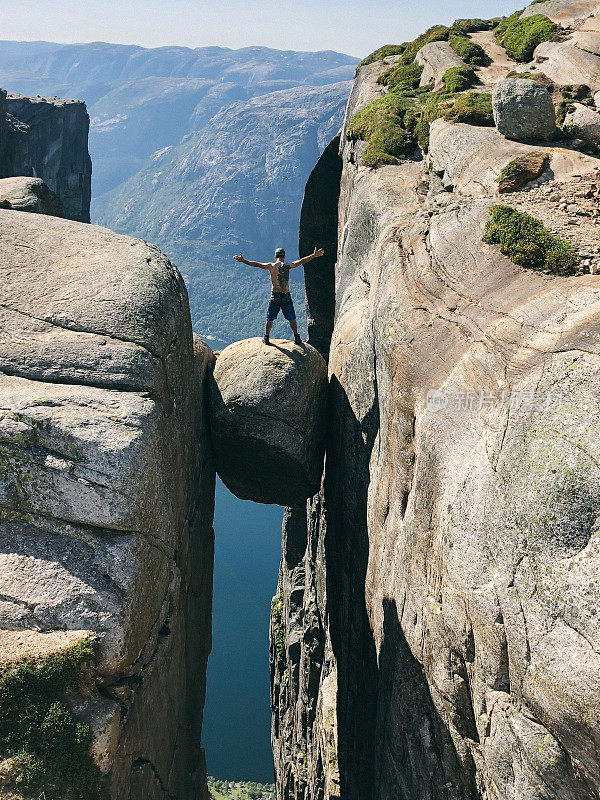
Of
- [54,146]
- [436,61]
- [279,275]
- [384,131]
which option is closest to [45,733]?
[279,275]

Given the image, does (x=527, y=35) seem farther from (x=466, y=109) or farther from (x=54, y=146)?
(x=54, y=146)

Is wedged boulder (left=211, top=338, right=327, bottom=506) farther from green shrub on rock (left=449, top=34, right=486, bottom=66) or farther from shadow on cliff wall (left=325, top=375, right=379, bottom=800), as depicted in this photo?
green shrub on rock (left=449, top=34, right=486, bottom=66)

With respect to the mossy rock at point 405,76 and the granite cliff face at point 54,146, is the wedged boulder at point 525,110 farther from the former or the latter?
the granite cliff face at point 54,146

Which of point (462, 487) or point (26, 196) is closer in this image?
point (462, 487)

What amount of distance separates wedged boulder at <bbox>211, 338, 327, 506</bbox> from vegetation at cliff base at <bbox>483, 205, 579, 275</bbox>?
8052 mm

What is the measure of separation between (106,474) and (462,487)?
7.45 metres

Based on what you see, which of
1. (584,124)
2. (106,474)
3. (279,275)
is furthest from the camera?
(279,275)

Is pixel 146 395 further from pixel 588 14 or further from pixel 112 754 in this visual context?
pixel 588 14

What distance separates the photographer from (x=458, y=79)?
A: 92.6 feet

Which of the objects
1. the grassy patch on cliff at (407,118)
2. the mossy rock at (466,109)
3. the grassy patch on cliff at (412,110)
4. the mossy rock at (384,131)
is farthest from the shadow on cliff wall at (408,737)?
the mossy rock at (384,131)

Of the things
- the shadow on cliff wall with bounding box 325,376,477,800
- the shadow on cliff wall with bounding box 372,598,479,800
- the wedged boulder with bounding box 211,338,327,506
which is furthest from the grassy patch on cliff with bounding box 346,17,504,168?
the shadow on cliff wall with bounding box 372,598,479,800

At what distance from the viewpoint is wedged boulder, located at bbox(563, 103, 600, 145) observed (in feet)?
66.6

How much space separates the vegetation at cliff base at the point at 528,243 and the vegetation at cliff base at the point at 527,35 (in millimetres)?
17291

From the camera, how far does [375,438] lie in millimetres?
19625
